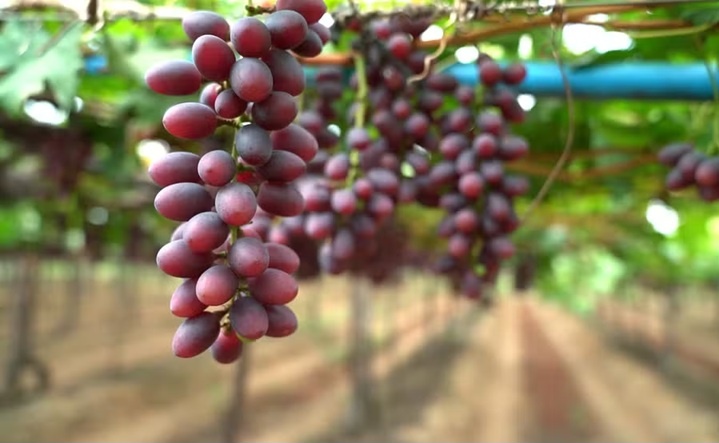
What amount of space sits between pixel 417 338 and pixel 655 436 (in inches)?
294

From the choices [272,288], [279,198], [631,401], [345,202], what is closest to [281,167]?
[279,198]

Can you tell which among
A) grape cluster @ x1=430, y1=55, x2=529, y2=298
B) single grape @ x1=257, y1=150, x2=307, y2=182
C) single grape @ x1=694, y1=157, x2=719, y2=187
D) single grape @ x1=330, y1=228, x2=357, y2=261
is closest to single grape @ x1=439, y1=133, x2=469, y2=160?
grape cluster @ x1=430, y1=55, x2=529, y2=298

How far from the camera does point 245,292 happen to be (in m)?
0.75

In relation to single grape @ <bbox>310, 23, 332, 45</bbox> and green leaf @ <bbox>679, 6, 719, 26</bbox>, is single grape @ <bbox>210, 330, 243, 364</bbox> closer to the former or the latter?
single grape @ <bbox>310, 23, 332, 45</bbox>

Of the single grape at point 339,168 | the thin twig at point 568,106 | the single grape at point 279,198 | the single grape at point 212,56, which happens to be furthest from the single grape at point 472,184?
the single grape at point 212,56

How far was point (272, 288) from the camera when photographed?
2.40ft

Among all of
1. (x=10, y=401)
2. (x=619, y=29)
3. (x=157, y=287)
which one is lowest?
(x=157, y=287)

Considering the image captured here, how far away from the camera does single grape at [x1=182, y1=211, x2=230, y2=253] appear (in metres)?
0.71

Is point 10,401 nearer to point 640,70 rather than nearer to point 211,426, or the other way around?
point 211,426

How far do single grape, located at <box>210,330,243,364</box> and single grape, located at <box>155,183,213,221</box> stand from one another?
13cm

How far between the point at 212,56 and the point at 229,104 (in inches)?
2.0

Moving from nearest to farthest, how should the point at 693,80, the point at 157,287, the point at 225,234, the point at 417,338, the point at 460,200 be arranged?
the point at 225,234 < the point at 460,200 < the point at 693,80 < the point at 417,338 < the point at 157,287

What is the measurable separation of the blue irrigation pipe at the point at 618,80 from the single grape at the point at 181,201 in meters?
0.91

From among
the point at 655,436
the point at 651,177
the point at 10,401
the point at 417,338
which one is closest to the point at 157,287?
the point at 417,338
